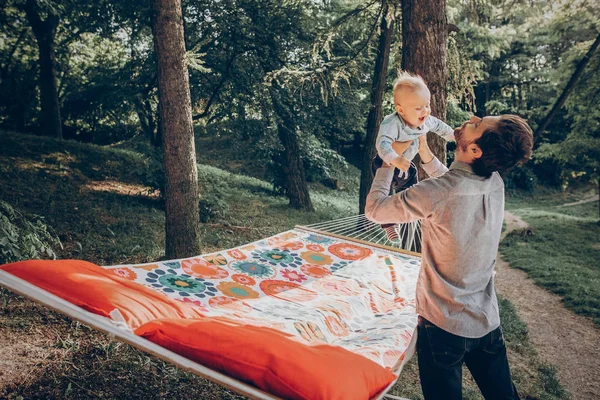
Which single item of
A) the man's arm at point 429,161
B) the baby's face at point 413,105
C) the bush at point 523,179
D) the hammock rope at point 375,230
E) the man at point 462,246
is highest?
the baby's face at point 413,105

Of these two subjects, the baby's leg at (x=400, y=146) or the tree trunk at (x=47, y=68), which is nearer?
the baby's leg at (x=400, y=146)

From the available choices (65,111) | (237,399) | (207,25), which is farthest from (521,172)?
(237,399)

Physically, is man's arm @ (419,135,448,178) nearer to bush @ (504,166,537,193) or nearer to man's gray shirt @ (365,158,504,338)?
man's gray shirt @ (365,158,504,338)

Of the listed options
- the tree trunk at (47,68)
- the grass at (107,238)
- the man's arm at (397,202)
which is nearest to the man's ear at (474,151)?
the man's arm at (397,202)

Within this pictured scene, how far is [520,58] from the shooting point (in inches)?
628

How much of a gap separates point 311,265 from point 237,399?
3.33 feet

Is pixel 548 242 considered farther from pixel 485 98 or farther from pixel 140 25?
pixel 485 98

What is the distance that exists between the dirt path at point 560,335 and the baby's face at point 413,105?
8.45 ft

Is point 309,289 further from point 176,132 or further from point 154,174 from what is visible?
point 154,174

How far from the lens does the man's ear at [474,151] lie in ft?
4.89

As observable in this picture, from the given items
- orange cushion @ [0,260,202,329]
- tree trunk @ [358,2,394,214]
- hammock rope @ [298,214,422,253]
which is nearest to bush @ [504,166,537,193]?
tree trunk @ [358,2,394,214]

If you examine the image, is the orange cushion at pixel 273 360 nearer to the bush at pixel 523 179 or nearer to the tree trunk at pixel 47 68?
the tree trunk at pixel 47 68

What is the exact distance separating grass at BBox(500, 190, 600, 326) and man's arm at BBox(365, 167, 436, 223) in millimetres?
4325

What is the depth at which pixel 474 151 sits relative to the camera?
1.50 meters
